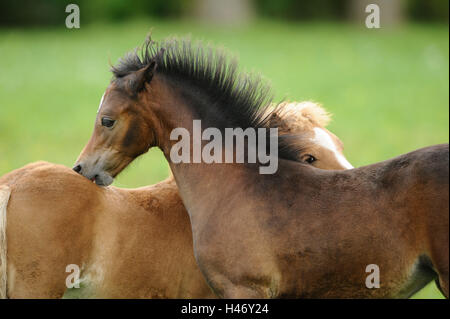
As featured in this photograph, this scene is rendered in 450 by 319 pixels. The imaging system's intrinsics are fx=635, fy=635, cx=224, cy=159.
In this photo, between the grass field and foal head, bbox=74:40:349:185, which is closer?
foal head, bbox=74:40:349:185

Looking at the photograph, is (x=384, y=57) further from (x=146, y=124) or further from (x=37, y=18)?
(x=146, y=124)

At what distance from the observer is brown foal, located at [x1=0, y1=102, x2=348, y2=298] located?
424cm

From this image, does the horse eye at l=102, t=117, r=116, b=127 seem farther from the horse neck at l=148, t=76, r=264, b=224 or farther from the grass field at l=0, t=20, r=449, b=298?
the grass field at l=0, t=20, r=449, b=298

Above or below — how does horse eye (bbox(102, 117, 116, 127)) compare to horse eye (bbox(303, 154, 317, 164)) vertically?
above

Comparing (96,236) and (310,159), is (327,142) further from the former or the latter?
(96,236)

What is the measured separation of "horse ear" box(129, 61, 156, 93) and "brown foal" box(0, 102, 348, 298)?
2.60 ft

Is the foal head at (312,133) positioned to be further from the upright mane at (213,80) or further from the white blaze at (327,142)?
the upright mane at (213,80)

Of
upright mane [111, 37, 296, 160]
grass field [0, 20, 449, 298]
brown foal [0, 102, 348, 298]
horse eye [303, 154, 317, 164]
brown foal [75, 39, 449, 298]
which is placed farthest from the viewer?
grass field [0, 20, 449, 298]

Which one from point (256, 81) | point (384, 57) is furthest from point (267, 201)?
point (384, 57)

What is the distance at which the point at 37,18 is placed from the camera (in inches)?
981

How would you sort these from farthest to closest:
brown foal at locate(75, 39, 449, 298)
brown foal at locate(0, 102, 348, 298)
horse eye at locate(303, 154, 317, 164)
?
horse eye at locate(303, 154, 317, 164)
brown foal at locate(0, 102, 348, 298)
brown foal at locate(75, 39, 449, 298)

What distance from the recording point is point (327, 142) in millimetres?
5043

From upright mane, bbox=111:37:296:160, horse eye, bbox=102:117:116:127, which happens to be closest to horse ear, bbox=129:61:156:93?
upright mane, bbox=111:37:296:160

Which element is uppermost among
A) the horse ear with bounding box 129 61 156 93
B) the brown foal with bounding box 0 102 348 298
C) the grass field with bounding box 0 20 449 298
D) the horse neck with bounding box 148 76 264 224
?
the grass field with bounding box 0 20 449 298
